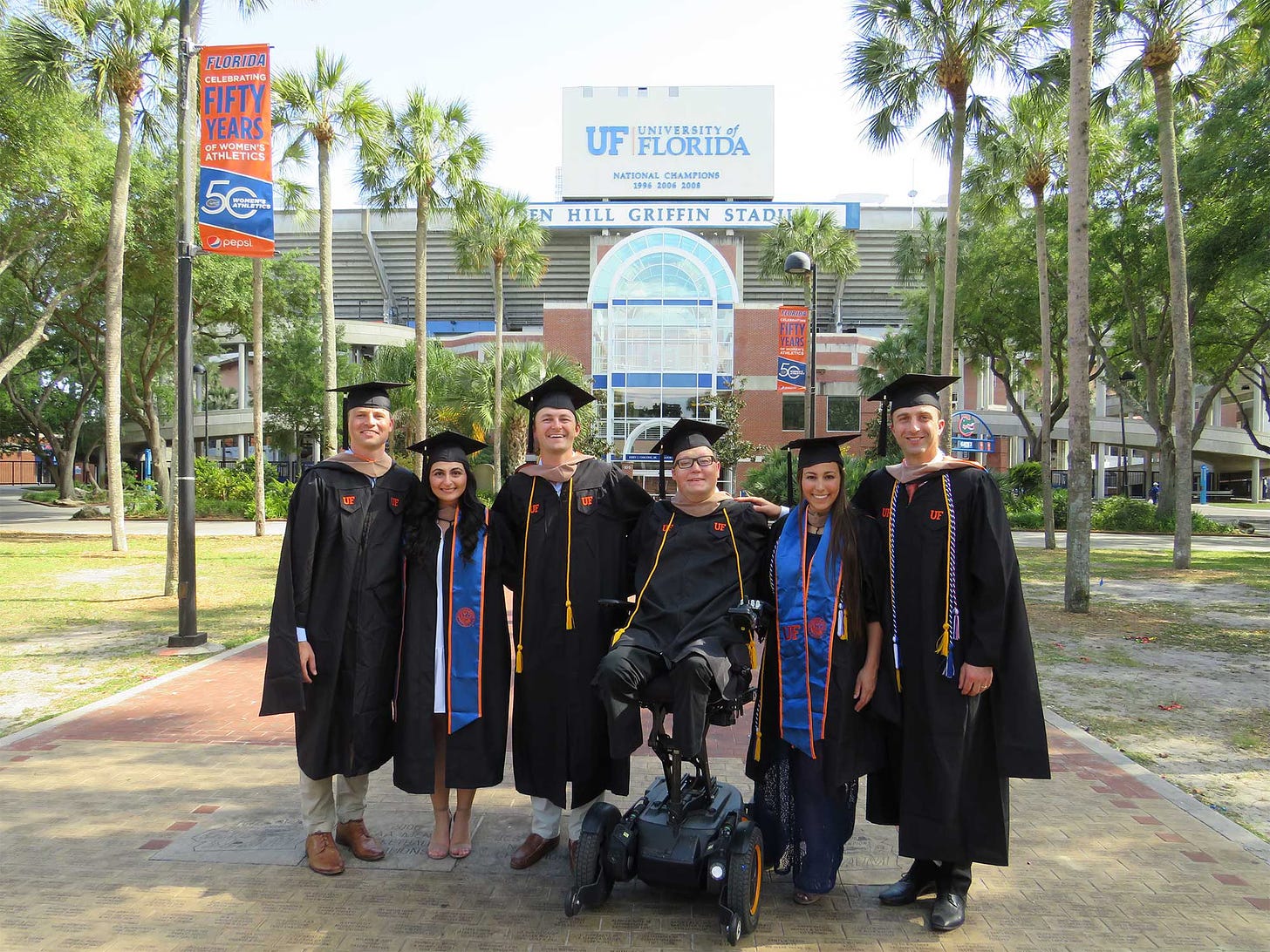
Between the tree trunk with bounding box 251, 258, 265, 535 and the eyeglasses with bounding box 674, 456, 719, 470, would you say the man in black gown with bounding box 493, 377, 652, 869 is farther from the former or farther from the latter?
the tree trunk with bounding box 251, 258, 265, 535

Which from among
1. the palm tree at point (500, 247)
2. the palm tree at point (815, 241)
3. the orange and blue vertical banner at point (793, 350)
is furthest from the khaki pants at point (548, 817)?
the palm tree at point (815, 241)

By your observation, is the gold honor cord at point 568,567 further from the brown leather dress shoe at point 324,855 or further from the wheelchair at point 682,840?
the brown leather dress shoe at point 324,855

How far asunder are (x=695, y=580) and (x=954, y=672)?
1.11m

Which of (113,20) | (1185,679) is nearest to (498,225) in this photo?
(113,20)

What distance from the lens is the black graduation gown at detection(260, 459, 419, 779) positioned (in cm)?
383

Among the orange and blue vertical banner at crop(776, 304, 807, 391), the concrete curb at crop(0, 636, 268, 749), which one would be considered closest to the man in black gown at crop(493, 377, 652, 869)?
the concrete curb at crop(0, 636, 268, 749)

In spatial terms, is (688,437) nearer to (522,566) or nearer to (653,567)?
(653,567)

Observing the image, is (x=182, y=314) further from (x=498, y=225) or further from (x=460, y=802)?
(x=498, y=225)

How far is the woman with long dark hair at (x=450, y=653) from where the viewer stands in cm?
392

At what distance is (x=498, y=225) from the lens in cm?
2652

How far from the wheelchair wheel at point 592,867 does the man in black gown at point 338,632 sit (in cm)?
111

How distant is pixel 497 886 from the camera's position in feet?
12.2

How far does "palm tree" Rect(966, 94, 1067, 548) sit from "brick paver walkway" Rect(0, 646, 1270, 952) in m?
15.4

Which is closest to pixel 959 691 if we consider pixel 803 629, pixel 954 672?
pixel 954 672
